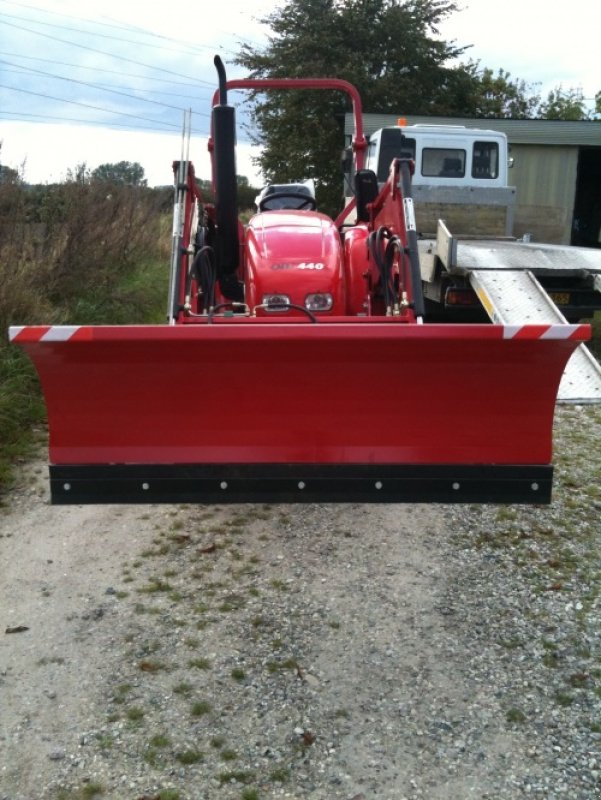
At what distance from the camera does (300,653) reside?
3.10 metres

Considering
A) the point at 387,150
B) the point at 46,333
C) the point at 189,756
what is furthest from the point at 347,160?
the point at 189,756

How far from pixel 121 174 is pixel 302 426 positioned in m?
10.8

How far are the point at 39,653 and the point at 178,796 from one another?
1.00 meters

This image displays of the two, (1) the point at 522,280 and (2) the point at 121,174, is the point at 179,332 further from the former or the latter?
(2) the point at 121,174

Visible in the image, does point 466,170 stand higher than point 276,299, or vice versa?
point 466,170

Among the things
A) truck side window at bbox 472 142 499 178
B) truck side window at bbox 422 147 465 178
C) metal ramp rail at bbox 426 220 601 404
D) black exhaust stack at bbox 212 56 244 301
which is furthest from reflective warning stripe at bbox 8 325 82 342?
truck side window at bbox 472 142 499 178

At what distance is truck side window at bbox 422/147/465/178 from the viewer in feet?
34.0

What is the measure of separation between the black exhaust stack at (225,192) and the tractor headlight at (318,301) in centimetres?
73

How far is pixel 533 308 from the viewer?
6570mm

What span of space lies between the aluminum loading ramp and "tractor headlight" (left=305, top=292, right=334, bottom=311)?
6.83 ft

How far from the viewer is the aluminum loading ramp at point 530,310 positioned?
562 centimetres

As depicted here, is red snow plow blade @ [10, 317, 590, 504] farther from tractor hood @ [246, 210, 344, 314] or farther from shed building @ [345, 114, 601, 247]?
shed building @ [345, 114, 601, 247]

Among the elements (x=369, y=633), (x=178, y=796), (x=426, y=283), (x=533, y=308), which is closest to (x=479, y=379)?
(x=369, y=633)

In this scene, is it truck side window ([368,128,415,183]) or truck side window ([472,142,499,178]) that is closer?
truck side window ([368,128,415,183])
